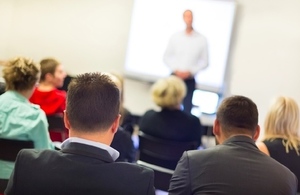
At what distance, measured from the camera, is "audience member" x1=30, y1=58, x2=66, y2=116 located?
140 inches

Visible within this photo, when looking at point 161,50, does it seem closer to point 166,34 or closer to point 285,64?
point 166,34

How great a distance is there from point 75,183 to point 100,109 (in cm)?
24

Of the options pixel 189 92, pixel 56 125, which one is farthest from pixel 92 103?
pixel 189 92

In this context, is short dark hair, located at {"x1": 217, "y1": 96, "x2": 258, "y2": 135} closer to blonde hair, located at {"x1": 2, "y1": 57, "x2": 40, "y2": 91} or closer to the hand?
blonde hair, located at {"x1": 2, "y1": 57, "x2": 40, "y2": 91}

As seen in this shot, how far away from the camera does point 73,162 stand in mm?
1357

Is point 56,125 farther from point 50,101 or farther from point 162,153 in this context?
point 162,153

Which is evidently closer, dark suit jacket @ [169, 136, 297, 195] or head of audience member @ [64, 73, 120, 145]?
head of audience member @ [64, 73, 120, 145]

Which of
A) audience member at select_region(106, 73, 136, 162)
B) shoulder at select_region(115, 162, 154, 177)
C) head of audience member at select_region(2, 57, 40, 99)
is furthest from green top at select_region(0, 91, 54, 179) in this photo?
shoulder at select_region(115, 162, 154, 177)

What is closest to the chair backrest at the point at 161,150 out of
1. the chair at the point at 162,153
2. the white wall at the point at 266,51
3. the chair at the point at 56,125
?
the chair at the point at 162,153

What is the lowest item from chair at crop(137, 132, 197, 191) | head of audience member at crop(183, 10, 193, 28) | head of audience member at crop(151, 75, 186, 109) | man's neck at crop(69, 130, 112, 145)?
chair at crop(137, 132, 197, 191)

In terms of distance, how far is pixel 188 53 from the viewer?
17.5ft

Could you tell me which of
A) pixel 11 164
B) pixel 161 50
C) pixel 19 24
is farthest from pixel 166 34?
pixel 11 164

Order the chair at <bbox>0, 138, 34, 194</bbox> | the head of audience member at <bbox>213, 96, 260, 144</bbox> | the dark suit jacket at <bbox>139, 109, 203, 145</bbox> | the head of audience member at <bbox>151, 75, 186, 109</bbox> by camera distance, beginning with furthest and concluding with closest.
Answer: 1. the head of audience member at <bbox>151, 75, 186, 109</bbox>
2. the dark suit jacket at <bbox>139, 109, 203, 145</bbox>
3. the chair at <bbox>0, 138, 34, 194</bbox>
4. the head of audience member at <bbox>213, 96, 260, 144</bbox>

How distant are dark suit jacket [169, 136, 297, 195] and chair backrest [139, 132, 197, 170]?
1.26 m
